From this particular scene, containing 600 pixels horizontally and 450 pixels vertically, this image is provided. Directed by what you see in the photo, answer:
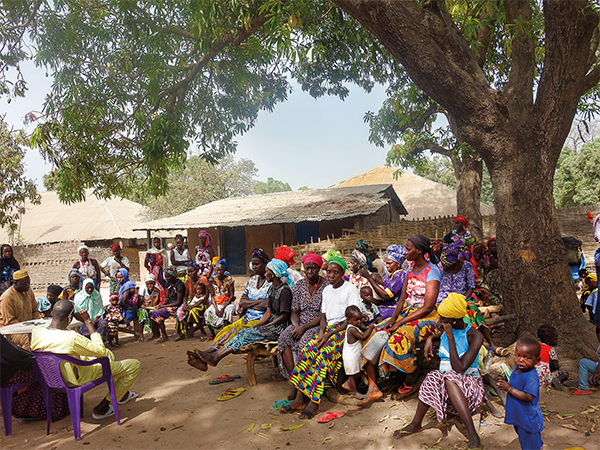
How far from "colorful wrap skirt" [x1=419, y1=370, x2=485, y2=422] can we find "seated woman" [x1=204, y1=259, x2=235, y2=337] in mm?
4273

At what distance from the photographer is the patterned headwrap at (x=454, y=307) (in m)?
3.12

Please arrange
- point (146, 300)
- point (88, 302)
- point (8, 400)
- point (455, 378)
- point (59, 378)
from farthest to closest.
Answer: point (146, 300) < point (88, 302) < point (8, 400) < point (59, 378) < point (455, 378)

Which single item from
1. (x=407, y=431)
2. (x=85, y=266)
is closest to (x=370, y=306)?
(x=407, y=431)

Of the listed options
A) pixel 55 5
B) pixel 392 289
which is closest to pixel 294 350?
pixel 392 289

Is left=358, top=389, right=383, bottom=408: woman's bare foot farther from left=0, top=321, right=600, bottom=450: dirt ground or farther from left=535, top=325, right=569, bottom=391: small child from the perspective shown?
left=535, top=325, right=569, bottom=391: small child

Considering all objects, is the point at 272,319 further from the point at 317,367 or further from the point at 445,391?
the point at 445,391

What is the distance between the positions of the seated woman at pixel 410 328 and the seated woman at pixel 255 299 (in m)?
1.62

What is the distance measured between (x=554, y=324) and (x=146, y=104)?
1045 cm

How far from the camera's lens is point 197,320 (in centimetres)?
723

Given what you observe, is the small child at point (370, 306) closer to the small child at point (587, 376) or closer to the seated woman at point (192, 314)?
the small child at point (587, 376)

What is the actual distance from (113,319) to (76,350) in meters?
3.93

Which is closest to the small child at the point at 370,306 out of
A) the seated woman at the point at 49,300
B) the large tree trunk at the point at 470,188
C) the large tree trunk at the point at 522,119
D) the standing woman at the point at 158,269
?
the large tree trunk at the point at 522,119

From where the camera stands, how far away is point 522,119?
16.1ft

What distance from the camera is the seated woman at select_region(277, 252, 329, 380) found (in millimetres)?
4473
